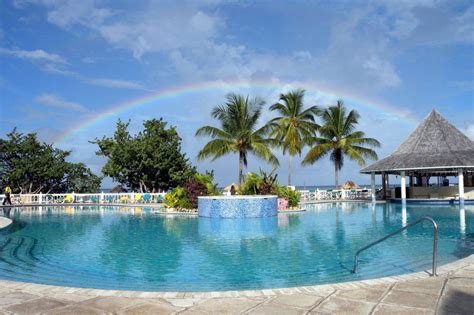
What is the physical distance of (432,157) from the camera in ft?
82.8

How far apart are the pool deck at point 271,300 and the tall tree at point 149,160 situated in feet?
79.7

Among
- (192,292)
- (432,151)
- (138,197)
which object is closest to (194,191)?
(138,197)

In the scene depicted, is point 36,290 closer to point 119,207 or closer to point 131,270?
point 131,270

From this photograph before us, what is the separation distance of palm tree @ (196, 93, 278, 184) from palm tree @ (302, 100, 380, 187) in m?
6.30

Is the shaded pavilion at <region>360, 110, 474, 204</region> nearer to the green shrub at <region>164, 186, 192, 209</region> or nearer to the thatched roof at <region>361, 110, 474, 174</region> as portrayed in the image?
the thatched roof at <region>361, 110, 474, 174</region>

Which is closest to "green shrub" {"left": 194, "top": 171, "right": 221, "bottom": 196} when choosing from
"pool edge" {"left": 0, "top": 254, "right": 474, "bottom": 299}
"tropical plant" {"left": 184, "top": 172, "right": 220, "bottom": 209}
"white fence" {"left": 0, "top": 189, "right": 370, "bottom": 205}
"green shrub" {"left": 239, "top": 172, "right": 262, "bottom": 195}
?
"tropical plant" {"left": 184, "top": 172, "right": 220, "bottom": 209}

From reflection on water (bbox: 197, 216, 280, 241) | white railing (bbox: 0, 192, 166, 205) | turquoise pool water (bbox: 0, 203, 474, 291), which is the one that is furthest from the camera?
white railing (bbox: 0, 192, 166, 205)

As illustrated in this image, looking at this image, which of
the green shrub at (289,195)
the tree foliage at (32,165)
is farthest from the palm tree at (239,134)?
the tree foliage at (32,165)

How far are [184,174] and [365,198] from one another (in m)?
13.5

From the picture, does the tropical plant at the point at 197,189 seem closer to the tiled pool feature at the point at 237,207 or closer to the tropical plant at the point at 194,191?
the tropical plant at the point at 194,191

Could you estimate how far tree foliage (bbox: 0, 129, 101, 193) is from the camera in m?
30.6

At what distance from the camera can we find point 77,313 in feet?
14.0

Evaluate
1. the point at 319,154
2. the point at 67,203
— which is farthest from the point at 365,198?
the point at 67,203

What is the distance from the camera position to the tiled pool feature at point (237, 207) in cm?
1767
